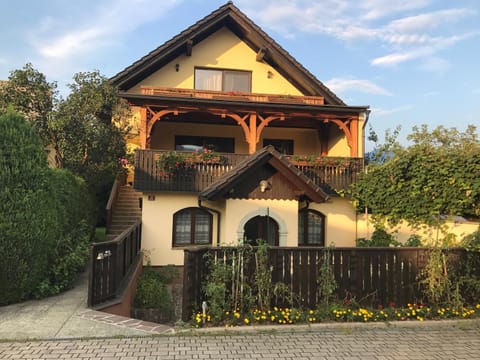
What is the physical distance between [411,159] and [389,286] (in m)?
5.20

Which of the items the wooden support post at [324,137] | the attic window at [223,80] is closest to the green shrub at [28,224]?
the attic window at [223,80]

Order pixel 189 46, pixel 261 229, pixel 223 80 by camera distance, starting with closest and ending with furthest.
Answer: pixel 261 229, pixel 189 46, pixel 223 80

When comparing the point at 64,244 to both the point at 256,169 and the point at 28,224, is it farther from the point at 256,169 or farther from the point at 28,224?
the point at 256,169

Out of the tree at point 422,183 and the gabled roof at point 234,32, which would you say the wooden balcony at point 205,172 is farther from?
the gabled roof at point 234,32

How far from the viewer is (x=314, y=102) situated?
49.3 ft

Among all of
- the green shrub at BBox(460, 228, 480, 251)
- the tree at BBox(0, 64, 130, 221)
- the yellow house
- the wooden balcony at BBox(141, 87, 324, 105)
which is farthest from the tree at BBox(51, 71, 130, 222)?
the green shrub at BBox(460, 228, 480, 251)

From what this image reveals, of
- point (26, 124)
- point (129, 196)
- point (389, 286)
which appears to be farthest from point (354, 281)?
point (129, 196)

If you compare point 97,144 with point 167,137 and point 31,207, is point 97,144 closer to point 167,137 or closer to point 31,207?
point 167,137

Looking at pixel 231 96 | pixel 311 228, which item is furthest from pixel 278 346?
pixel 231 96

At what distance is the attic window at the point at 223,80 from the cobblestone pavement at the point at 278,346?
1256 cm

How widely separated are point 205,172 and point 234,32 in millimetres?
7842

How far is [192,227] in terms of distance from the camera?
1250cm

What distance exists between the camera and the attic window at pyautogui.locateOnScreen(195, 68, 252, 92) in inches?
637

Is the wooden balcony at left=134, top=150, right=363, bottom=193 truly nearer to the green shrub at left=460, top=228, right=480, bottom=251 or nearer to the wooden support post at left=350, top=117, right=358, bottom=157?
the wooden support post at left=350, top=117, right=358, bottom=157
